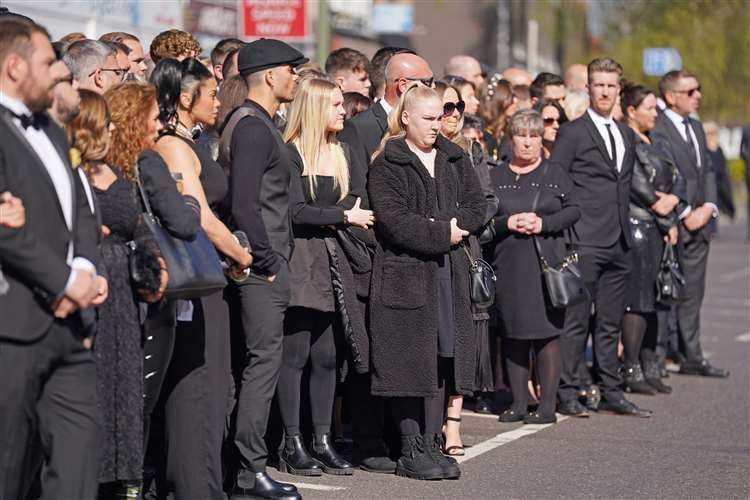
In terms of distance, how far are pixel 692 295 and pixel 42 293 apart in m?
8.75

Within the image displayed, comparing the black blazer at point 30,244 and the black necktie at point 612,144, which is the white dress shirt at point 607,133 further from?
the black blazer at point 30,244

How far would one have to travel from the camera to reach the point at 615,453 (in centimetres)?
955

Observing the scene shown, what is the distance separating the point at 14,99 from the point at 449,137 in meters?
4.38

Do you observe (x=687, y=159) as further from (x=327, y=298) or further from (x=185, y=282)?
(x=185, y=282)

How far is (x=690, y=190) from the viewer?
42.8 ft

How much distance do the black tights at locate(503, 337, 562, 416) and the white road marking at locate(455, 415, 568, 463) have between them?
0.20 meters

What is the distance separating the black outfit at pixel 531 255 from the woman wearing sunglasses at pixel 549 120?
1.06 metres

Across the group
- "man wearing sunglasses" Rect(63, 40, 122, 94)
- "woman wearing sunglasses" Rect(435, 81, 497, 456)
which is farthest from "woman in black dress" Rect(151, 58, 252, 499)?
"woman wearing sunglasses" Rect(435, 81, 497, 456)

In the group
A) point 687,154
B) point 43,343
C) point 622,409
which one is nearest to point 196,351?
point 43,343

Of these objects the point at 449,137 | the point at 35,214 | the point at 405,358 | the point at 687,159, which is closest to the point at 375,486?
the point at 405,358

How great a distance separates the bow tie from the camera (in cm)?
551

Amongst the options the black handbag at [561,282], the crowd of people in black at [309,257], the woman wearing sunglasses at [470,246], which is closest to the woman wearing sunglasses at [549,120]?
the crowd of people in black at [309,257]

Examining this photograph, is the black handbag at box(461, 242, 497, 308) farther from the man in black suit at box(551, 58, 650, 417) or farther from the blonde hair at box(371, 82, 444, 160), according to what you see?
the man in black suit at box(551, 58, 650, 417)

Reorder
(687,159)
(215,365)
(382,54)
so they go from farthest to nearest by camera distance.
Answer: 1. (687,159)
2. (382,54)
3. (215,365)
